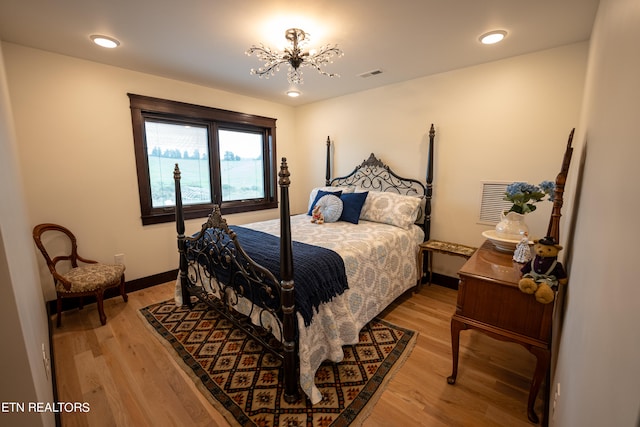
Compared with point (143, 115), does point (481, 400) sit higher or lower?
lower

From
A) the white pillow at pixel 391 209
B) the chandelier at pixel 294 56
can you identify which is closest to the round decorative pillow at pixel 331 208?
the white pillow at pixel 391 209

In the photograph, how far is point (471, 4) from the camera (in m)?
1.74

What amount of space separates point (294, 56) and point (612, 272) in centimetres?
224

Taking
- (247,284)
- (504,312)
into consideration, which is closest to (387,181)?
(504,312)

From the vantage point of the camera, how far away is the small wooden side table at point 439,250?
9.00 ft

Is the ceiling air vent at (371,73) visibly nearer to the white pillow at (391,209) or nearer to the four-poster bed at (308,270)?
the four-poster bed at (308,270)

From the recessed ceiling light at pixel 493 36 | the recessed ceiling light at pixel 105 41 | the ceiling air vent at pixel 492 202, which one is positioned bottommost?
the ceiling air vent at pixel 492 202

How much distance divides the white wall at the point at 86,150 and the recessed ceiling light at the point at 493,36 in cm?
317

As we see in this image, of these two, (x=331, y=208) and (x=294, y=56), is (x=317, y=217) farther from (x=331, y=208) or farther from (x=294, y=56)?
(x=294, y=56)

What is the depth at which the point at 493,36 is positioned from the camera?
2146 mm

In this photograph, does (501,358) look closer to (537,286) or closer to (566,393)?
(537,286)

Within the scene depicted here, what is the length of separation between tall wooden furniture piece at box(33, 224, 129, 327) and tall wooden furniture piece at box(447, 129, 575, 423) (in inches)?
116

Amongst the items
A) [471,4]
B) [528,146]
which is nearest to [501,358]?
[528,146]

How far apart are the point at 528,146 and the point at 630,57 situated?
216cm
